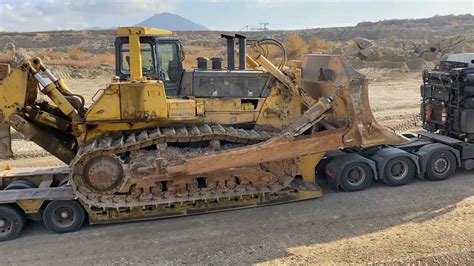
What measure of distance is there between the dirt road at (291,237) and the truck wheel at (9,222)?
0.16 m

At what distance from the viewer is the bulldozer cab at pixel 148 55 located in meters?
8.66

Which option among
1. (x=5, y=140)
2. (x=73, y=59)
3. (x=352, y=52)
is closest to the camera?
(x=5, y=140)

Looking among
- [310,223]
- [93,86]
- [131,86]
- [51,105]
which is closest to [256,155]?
[310,223]

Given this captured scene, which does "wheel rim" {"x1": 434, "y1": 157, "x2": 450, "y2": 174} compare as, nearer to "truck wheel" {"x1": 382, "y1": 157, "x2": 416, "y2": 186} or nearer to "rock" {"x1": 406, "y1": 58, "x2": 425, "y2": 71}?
"truck wheel" {"x1": 382, "y1": 157, "x2": 416, "y2": 186}

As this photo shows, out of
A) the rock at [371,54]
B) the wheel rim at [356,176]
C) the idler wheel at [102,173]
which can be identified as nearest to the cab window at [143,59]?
the idler wheel at [102,173]

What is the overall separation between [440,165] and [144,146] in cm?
609

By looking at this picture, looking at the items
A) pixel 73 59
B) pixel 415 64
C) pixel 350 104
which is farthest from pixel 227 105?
pixel 73 59

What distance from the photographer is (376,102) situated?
2059 cm

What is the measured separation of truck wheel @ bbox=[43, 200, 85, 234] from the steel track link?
28cm

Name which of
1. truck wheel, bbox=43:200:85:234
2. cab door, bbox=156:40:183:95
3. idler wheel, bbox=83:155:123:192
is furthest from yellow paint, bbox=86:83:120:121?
truck wheel, bbox=43:200:85:234

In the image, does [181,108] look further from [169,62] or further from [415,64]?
[415,64]

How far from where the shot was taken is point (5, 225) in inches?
319

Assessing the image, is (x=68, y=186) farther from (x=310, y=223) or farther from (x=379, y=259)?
(x=379, y=259)

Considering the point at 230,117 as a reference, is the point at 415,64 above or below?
above
